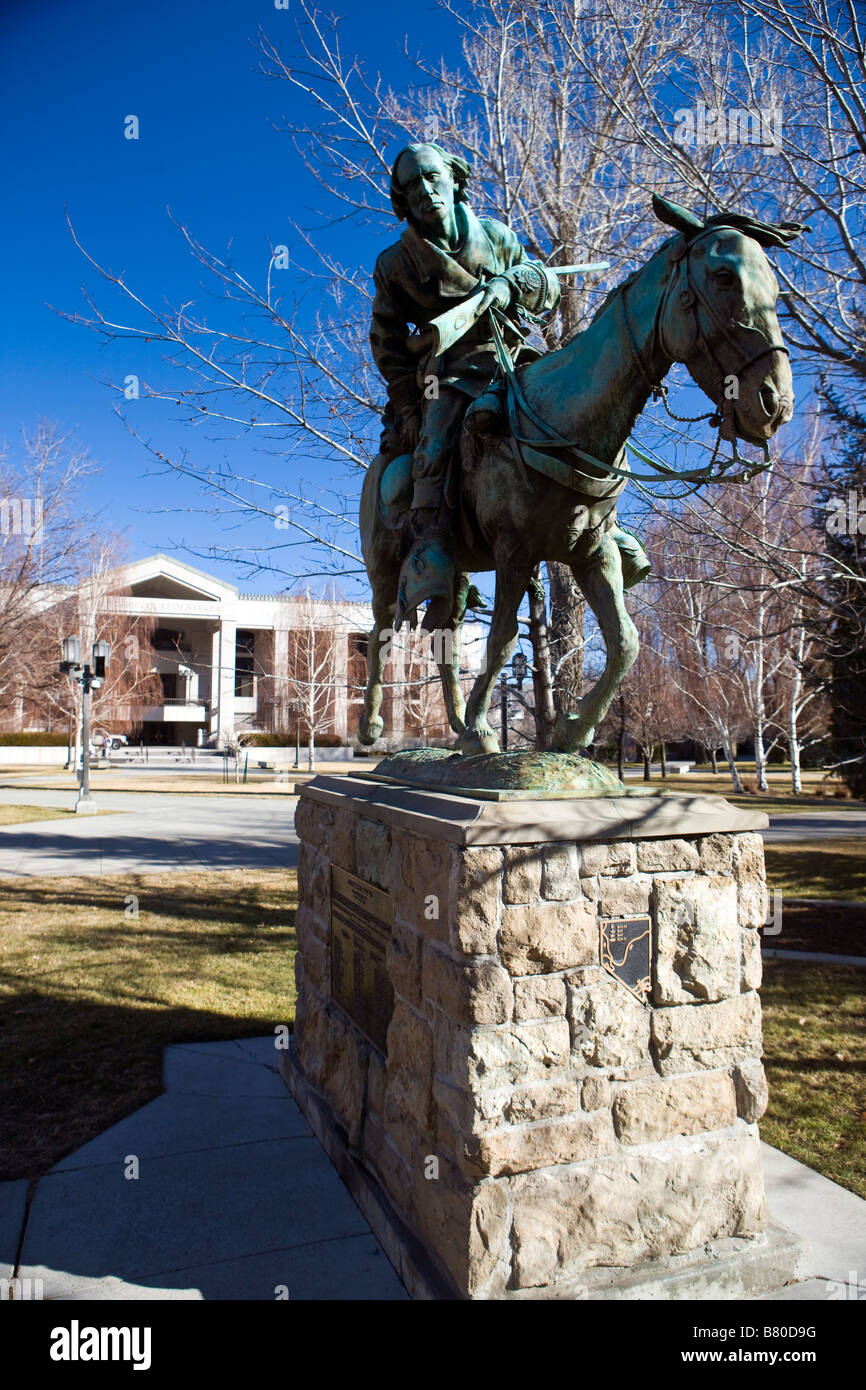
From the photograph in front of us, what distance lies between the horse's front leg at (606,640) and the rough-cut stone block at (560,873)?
0.70m

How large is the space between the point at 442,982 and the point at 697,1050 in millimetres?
925

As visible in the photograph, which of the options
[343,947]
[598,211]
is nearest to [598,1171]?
[343,947]

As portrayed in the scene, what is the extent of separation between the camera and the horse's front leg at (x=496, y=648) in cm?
343

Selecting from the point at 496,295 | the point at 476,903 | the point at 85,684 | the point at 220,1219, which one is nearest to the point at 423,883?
the point at 476,903

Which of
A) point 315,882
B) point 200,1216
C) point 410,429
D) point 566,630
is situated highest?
point 410,429

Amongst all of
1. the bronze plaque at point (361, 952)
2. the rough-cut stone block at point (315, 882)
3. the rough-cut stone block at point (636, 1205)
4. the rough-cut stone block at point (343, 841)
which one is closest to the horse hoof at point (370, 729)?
the rough-cut stone block at point (315, 882)

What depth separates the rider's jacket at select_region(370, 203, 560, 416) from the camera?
3.85 meters

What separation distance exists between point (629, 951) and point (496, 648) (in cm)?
131

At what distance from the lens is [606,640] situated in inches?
129

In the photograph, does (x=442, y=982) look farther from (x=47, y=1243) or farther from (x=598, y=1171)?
(x=47, y=1243)

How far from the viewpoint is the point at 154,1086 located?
480cm

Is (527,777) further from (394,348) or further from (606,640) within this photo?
(394,348)

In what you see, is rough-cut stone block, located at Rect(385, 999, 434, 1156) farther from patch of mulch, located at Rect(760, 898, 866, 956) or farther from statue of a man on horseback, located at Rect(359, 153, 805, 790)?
patch of mulch, located at Rect(760, 898, 866, 956)

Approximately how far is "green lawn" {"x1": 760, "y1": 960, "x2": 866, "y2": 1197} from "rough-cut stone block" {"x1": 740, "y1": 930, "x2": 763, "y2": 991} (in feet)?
4.73
